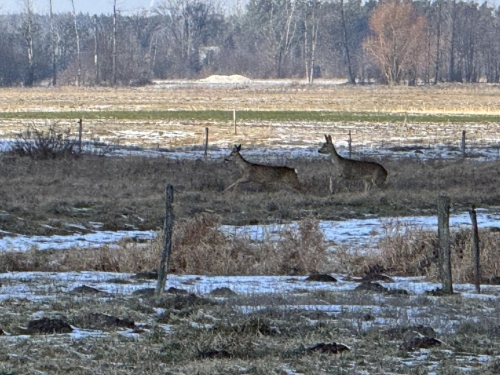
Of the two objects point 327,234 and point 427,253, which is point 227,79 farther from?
point 427,253

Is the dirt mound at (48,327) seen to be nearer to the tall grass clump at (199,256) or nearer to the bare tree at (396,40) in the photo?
the tall grass clump at (199,256)

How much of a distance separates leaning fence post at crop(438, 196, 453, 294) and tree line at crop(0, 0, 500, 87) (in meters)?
104

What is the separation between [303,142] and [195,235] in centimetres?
2621

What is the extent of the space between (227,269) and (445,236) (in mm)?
4829

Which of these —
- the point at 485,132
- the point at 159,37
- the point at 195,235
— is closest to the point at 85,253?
the point at 195,235

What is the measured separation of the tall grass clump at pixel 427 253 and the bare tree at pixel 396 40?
9834 centimetres

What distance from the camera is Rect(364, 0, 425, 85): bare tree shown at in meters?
117

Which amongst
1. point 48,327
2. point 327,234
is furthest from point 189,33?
point 48,327

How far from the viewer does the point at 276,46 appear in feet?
510

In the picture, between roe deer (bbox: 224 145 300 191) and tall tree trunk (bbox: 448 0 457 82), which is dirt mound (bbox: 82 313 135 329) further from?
tall tree trunk (bbox: 448 0 457 82)

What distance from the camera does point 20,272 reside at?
48.6 ft

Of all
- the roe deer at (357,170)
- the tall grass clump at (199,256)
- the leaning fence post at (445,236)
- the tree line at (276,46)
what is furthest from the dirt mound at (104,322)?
the tree line at (276,46)

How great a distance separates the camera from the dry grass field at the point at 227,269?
28.5 feet

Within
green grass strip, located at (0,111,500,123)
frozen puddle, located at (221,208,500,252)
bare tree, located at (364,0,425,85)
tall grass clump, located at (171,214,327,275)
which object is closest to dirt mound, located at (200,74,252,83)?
bare tree, located at (364,0,425,85)
